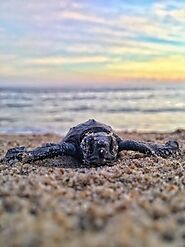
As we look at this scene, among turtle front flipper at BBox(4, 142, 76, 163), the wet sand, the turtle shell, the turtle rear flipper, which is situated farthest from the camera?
the turtle rear flipper

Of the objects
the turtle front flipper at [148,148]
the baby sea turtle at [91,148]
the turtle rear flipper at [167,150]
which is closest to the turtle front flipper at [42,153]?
the baby sea turtle at [91,148]

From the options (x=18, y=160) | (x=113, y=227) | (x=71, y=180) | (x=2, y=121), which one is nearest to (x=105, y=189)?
(x=71, y=180)

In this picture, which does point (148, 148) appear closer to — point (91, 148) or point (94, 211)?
point (91, 148)

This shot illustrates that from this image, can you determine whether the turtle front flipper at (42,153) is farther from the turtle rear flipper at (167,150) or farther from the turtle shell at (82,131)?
the turtle rear flipper at (167,150)

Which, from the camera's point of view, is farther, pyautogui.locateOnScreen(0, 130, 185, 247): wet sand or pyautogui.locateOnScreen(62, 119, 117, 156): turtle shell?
pyautogui.locateOnScreen(62, 119, 117, 156): turtle shell

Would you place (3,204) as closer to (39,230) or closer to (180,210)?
(39,230)

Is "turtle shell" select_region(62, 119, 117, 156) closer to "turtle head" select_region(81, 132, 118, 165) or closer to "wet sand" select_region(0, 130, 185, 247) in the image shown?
"turtle head" select_region(81, 132, 118, 165)

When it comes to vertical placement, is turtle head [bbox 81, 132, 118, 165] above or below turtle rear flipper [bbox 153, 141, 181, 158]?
above

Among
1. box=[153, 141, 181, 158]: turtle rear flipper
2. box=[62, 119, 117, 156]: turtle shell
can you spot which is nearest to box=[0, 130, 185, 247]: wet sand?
box=[62, 119, 117, 156]: turtle shell
